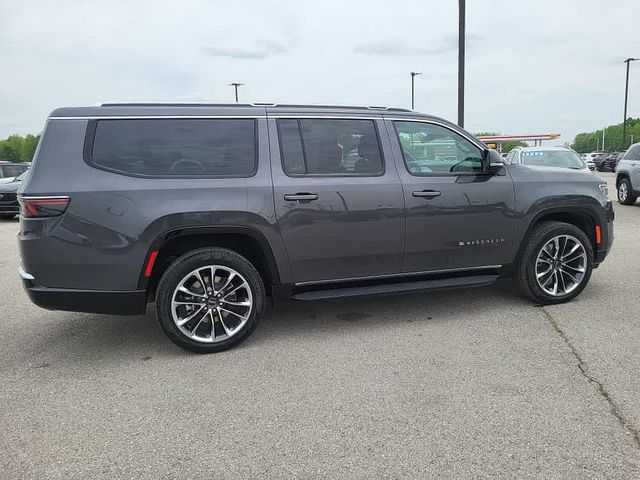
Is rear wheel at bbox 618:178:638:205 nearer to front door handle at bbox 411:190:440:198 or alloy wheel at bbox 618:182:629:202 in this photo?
alloy wheel at bbox 618:182:629:202

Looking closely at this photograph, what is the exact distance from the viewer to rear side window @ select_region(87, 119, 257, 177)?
3.77m

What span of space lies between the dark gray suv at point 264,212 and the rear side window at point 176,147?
10mm

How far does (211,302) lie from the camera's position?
400 cm

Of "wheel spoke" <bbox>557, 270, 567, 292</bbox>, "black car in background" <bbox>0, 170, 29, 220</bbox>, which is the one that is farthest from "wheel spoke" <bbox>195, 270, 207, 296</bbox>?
"black car in background" <bbox>0, 170, 29, 220</bbox>

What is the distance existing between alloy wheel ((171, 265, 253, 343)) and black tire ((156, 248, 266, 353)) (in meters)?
0.03

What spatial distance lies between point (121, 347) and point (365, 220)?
2276mm

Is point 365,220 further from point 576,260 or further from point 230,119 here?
point 576,260

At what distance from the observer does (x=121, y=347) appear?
165 inches

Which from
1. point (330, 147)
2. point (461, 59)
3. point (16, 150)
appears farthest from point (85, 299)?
point (16, 150)

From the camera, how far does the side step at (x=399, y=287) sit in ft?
13.9

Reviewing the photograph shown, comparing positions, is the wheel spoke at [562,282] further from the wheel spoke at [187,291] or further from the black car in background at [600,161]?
the black car in background at [600,161]

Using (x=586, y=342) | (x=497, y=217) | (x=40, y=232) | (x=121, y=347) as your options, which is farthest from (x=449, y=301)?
(x=40, y=232)

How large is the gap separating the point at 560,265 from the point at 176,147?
12.3ft

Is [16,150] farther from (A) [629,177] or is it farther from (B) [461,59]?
(A) [629,177]
